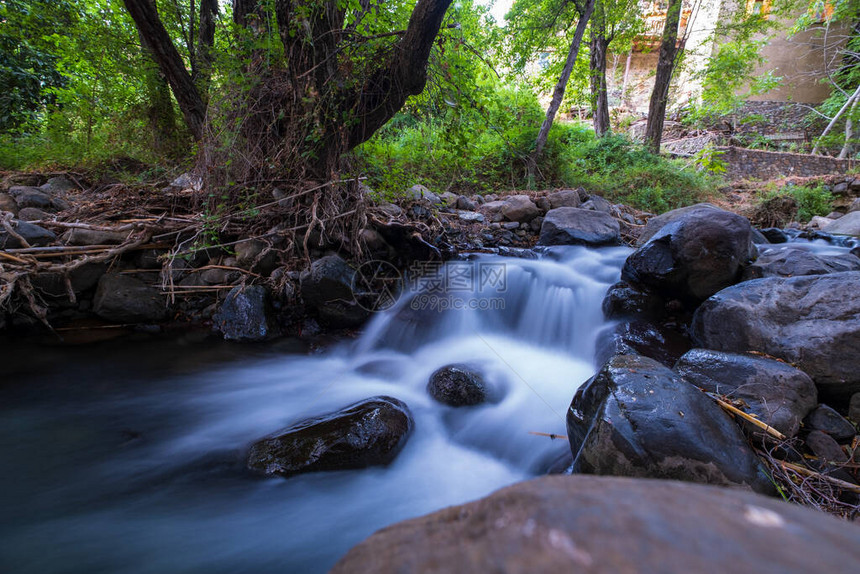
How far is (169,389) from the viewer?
11.1ft

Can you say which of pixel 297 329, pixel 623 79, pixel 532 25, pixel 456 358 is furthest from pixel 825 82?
pixel 297 329

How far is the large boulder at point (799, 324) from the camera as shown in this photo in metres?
2.36

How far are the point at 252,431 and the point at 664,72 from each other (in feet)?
42.7

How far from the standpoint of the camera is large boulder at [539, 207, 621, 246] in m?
6.07

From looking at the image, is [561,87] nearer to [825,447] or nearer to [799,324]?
[799,324]

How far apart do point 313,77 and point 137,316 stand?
10.8ft

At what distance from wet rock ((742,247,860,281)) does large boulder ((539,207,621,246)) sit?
7.89ft

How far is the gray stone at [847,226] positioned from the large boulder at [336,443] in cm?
803

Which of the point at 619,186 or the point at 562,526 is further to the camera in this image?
the point at 619,186

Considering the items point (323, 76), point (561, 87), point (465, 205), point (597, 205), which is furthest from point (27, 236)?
point (561, 87)

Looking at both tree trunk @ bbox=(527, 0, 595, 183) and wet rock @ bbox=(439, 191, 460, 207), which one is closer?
wet rock @ bbox=(439, 191, 460, 207)

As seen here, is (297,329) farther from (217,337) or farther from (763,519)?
(763,519)

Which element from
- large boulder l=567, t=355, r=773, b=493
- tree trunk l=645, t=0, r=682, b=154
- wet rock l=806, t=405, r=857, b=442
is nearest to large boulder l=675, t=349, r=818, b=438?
wet rock l=806, t=405, r=857, b=442

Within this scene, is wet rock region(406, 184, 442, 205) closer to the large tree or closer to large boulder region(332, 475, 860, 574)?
the large tree
